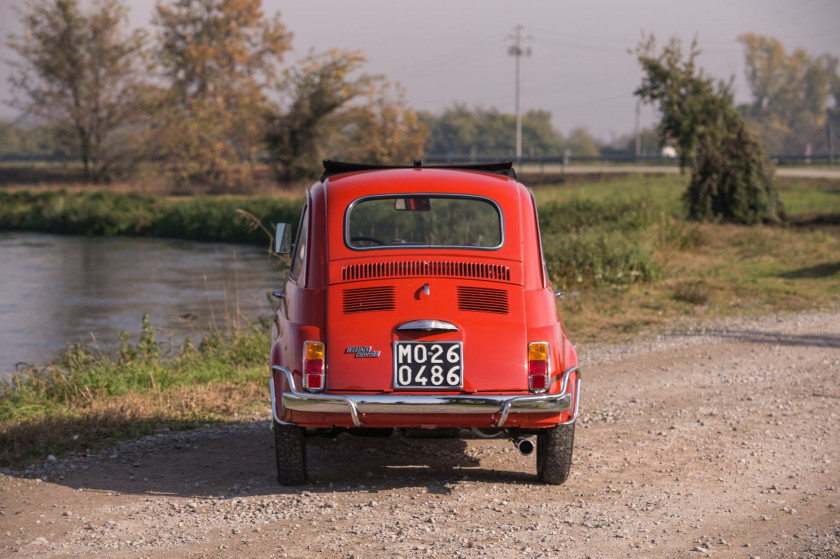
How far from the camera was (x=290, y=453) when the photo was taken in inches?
217

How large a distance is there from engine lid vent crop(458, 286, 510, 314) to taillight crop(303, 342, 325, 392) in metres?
0.82

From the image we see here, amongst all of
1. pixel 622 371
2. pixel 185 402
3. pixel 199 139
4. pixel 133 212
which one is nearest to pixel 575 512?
pixel 185 402

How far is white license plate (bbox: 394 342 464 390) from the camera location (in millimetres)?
5148

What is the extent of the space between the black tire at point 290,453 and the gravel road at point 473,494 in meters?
0.08

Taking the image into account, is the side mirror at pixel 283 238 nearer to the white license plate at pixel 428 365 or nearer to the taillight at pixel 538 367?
the white license plate at pixel 428 365

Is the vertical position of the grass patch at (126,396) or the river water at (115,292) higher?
the grass patch at (126,396)

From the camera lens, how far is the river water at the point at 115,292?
1433cm

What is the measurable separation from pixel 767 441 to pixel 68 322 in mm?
12696

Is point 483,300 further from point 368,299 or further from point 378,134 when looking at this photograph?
point 378,134

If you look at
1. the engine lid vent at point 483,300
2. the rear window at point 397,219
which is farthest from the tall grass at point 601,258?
the engine lid vent at point 483,300

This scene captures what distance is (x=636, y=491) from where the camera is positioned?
556cm

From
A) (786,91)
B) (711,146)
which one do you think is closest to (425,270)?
(711,146)

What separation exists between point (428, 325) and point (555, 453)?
112 cm

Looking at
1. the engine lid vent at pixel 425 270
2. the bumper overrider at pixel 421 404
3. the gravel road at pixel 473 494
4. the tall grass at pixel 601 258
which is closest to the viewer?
the gravel road at pixel 473 494
